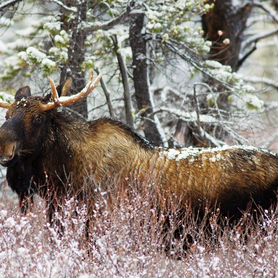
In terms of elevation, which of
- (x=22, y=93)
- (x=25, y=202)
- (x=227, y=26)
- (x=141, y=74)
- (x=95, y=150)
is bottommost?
(x=25, y=202)

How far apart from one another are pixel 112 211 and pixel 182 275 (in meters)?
1.58

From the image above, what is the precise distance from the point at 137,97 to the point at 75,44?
174 cm

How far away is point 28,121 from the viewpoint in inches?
355

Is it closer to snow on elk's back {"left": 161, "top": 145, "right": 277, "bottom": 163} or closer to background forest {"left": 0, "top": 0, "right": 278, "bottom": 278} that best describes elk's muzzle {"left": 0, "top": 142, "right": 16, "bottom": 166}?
background forest {"left": 0, "top": 0, "right": 278, "bottom": 278}

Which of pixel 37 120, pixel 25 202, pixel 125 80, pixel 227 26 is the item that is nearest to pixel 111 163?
pixel 37 120

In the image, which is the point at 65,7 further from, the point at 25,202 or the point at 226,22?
the point at 226,22

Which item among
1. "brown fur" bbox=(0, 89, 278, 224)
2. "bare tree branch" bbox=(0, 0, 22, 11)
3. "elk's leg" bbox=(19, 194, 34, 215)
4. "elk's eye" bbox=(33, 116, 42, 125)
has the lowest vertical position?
"elk's leg" bbox=(19, 194, 34, 215)

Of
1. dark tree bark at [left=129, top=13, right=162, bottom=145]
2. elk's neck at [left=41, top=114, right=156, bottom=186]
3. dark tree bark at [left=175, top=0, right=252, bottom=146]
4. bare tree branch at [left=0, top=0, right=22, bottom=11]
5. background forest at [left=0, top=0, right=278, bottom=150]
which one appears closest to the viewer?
elk's neck at [left=41, top=114, right=156, bottom=186]

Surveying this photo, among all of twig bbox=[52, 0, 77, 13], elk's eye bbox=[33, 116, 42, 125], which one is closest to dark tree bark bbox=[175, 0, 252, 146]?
twig bbox=[52, 0, 77, 13]

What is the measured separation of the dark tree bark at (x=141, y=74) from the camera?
42.8 ft

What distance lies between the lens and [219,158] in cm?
927

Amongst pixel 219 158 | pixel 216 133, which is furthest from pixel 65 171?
pixel 216 133

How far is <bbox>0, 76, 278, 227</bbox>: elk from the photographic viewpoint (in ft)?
29.7

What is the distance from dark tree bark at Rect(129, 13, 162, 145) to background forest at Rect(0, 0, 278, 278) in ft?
0.05
